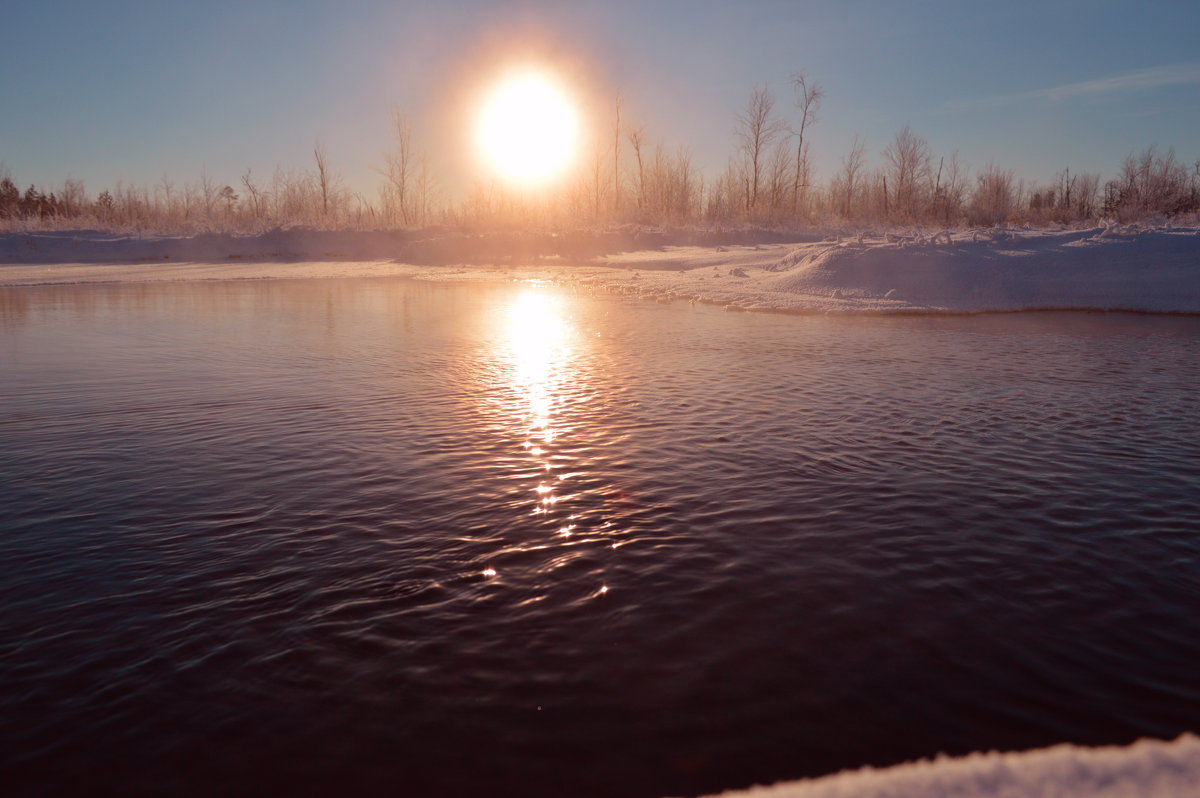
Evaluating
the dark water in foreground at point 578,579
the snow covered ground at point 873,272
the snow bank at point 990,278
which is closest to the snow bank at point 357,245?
the snow covered ground at point 873,272

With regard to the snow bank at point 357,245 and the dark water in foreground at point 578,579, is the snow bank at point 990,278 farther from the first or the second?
the snow bank at point 357,245

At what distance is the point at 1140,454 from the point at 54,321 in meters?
13.6

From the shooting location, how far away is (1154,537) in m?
3.85

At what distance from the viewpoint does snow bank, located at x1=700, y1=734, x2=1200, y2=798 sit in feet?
5.14

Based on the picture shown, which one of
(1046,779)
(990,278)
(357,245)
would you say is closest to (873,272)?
(990,278)

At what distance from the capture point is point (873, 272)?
14.1 m

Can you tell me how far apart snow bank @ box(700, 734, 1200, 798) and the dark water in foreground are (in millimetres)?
596

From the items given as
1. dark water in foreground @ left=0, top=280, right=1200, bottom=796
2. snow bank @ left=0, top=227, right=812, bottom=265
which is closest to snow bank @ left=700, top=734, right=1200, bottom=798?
dark water in foreground @ left=0, top=280, right=1200, bottom=796

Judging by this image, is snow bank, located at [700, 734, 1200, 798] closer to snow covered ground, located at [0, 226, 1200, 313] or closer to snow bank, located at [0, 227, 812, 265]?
snow covered ground, located at [0, 226, 1200, 313]

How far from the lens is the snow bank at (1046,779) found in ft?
Answer: 5.14

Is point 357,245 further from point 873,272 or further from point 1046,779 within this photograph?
point 1046,779

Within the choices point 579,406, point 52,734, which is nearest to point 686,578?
point 52,734

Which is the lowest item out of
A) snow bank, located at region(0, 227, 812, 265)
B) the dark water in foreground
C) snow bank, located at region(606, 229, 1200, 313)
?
the dark water in foreground

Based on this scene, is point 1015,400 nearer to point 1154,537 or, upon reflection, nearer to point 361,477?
point 1154,537
